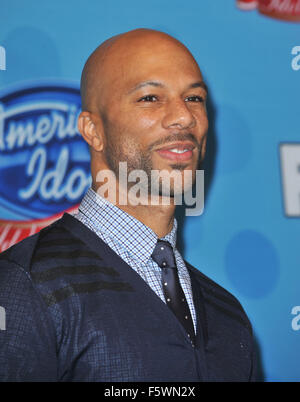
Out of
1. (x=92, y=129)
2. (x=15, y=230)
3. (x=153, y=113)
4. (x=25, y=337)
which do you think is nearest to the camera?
(x=25, y=337)

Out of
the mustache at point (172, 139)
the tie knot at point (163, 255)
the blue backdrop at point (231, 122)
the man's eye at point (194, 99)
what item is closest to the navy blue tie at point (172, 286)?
the tie knot at point (163, 255)

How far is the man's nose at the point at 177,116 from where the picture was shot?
4.50ft

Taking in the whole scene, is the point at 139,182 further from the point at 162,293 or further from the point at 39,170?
the point at 39,170

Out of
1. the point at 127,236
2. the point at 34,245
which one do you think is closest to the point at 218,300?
the point at 127,236

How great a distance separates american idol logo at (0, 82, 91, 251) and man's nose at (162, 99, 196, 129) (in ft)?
1.89

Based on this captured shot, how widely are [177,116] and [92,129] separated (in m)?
0.27

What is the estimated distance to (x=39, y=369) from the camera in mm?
1121

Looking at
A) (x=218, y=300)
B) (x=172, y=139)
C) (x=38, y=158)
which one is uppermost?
(x=38, y=158)

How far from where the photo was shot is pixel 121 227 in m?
1.39

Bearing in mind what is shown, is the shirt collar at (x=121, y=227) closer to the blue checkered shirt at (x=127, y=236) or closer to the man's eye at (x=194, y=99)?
the blue checkered shirt at (x=127, y=236)

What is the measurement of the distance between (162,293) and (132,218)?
22cm

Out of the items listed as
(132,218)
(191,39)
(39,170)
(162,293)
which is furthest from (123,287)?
(191,39)

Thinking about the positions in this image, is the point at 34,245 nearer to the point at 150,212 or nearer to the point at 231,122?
the point at 150,212

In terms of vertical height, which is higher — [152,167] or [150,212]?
[152,167]
